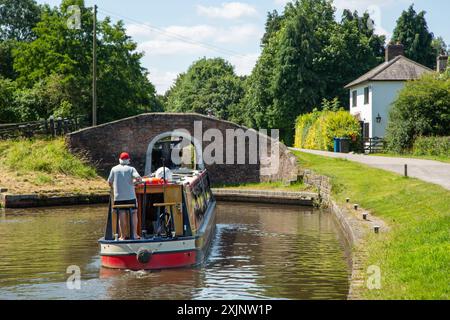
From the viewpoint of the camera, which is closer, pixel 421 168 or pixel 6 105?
pixel 421 168

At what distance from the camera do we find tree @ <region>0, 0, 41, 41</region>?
59.4 meters

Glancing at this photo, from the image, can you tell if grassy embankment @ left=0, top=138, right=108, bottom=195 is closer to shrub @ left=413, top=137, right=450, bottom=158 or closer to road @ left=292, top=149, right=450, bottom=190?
road @ left=292, top=149, right=450, bottom=190

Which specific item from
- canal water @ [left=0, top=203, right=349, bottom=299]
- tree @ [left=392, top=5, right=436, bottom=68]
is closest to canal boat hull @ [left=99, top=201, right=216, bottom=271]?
canal water @ [left=0, top=203, right=349, bottom=299]

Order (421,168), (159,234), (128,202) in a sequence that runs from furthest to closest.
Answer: (421,168), (159,234), (128,202)

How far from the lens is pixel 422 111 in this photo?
102 ft

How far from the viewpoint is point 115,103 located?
133 feet

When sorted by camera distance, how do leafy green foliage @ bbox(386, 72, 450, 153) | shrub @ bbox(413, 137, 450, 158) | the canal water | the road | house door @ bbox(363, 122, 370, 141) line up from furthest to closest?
house door @ bbox(363, 122, 370, 141) → leafy green foliage @ bbox(386, 72, 450, 153) → shrub @ bbox(413, 137, 450, 158) → the road → the canal water

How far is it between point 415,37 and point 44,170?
4078 cm

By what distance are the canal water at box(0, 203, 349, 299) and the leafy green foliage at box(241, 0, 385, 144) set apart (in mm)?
27703

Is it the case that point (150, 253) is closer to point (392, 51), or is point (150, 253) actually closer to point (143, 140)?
point (143, 140)

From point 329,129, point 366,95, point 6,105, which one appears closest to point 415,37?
point 366,95

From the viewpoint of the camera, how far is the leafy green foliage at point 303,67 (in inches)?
1855

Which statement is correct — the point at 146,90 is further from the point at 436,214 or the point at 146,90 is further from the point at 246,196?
the point at 436,214
